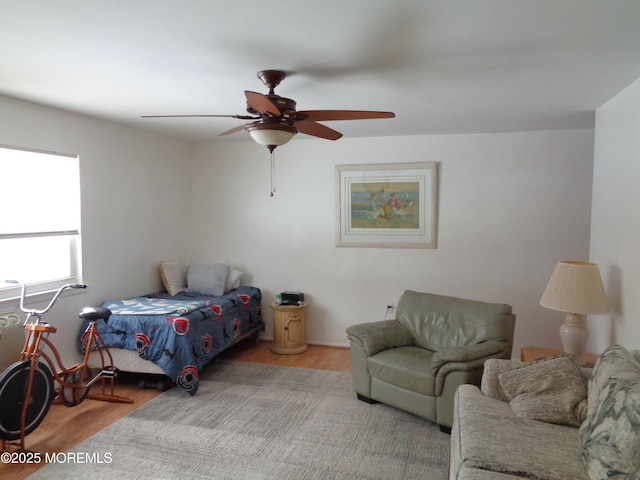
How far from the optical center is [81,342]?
3.90 meters

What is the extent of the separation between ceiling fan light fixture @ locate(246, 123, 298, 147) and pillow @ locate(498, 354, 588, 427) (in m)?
1.91

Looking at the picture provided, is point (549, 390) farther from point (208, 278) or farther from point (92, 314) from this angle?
point (208, 278)

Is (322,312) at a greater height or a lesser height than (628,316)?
lesser

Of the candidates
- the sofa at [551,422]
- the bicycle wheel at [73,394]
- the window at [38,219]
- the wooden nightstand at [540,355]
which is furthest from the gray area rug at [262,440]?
the window at [38,219]

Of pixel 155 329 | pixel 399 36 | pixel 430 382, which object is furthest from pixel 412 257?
pixel 399 36

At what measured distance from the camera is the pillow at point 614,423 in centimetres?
166

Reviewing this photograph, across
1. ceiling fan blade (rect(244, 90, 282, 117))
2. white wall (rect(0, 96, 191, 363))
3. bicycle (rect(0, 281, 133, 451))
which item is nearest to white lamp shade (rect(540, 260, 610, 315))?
ceiling fan blade (rect(244, 90, 282, 117))

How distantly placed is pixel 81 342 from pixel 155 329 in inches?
30.2

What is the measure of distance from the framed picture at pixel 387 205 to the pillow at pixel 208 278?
1.37 m

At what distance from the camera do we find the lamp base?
3096 millimetres

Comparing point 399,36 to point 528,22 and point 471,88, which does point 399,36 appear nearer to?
point 528,22

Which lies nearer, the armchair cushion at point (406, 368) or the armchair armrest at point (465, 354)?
the armchair armrest at point (465, 354)

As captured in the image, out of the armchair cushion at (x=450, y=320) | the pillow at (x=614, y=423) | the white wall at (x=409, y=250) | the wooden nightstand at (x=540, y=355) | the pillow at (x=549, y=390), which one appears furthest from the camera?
the white wall at (x=409, y=250)

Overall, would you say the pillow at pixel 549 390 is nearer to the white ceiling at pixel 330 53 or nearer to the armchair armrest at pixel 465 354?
the armchair armrest at pixel 465 354
